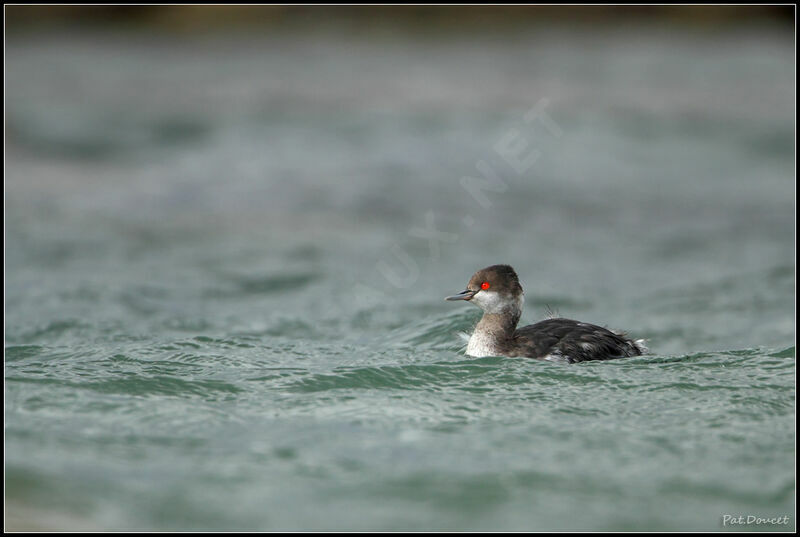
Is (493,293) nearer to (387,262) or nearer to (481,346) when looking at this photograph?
(481,346)

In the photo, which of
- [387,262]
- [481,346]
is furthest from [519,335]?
[387,262]

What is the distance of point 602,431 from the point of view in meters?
5.88

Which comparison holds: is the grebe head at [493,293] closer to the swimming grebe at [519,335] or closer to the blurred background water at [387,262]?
the swimming grebe at [519,335]

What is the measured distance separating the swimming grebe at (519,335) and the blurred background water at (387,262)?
18 centimetres

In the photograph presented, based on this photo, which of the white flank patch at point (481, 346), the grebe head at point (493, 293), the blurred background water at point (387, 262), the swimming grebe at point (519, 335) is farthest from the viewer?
the grebe head at point (493, 293)

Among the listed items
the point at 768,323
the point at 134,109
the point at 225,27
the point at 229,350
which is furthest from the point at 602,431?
the point at 225,27

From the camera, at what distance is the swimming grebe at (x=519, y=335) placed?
282 inches

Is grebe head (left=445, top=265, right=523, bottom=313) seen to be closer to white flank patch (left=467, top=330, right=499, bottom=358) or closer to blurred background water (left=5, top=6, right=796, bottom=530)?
white flank patch (left=467, top=330, right=499, bottom=358)

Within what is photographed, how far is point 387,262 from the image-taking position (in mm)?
12281

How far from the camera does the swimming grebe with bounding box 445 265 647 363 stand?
23.5 ft

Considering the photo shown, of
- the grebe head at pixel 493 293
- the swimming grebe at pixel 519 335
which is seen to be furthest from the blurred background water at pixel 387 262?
the grebe head at pixel 493 293

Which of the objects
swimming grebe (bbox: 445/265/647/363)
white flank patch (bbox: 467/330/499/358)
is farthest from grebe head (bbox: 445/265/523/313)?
white flank patch (bbox: 467/330/499/358)

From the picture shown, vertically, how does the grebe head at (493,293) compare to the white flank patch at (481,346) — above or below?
above

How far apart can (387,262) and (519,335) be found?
5030 mm
